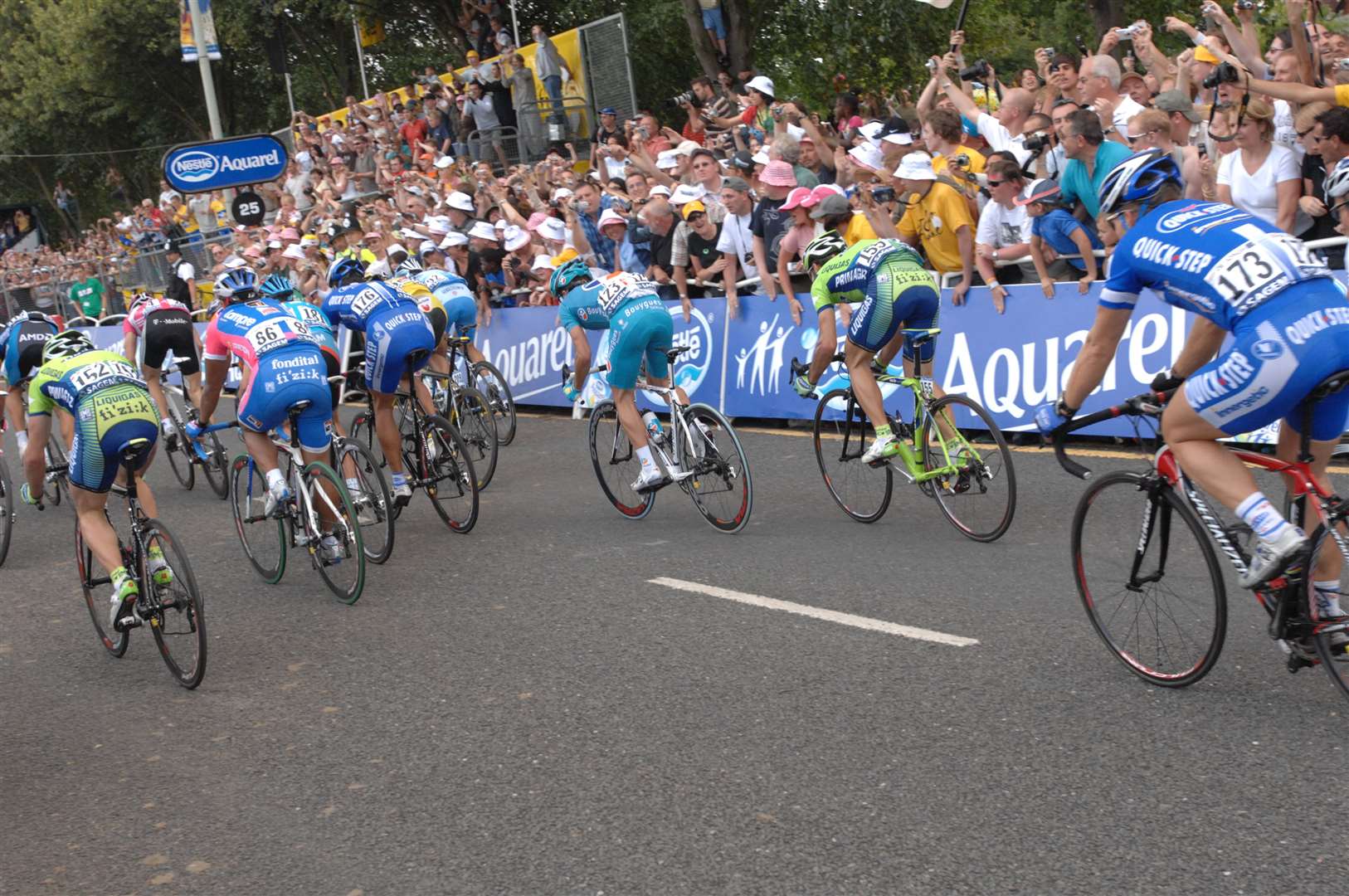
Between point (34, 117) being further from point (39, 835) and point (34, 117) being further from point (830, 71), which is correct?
point (39, 835)

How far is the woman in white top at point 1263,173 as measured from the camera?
30.0ft

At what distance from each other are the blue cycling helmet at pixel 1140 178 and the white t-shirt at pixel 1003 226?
5682 mm

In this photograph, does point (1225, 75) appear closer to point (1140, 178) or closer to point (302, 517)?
point (1140, 178)

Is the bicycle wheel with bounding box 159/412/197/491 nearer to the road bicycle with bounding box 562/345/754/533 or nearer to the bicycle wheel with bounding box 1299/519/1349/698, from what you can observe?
the road bicycle with bounding box 562/345/754/533

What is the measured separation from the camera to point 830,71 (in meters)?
28.0

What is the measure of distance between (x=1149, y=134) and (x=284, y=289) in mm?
6066

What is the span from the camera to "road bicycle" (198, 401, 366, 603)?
314 inches

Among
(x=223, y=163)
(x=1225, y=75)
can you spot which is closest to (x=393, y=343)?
(x=1225, y=75)

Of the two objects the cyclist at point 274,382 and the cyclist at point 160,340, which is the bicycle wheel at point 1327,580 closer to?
the cyclist at point 274,382

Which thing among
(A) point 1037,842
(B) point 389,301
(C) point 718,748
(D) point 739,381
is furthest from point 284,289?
(A) point 1037,842

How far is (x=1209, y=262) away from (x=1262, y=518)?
0.87 meters

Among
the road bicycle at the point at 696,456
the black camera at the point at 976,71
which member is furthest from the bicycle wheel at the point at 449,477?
the black camera at the point at 976,71

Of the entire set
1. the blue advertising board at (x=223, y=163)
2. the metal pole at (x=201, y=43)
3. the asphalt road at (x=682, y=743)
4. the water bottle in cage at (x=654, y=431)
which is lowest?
the asphalt road at (x=682, y=743)

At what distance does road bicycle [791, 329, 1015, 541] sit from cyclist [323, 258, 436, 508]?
292cm
